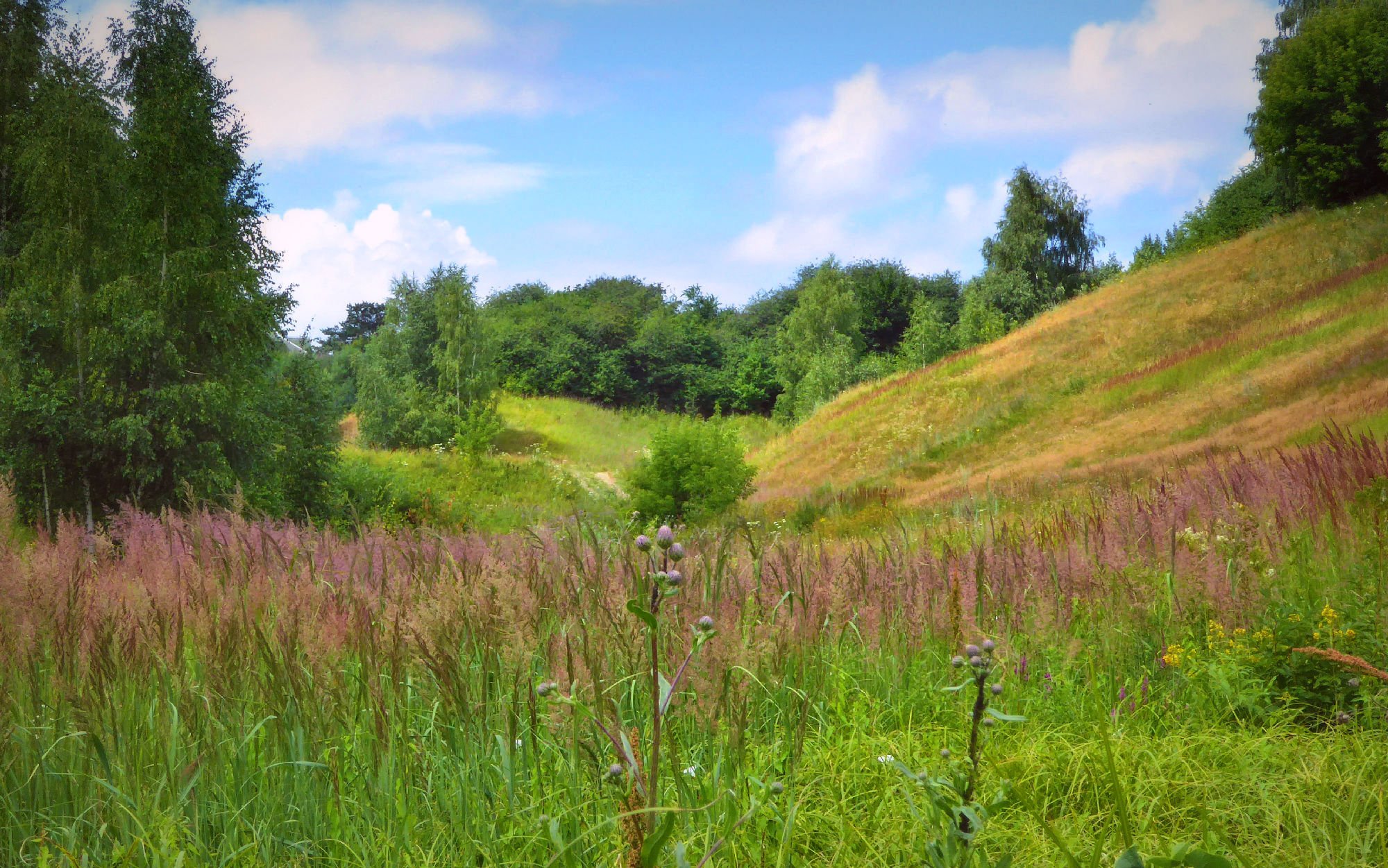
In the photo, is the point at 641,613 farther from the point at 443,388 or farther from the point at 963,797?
the point at 443,388

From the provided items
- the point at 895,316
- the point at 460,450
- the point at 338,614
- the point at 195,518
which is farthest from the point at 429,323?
Result: the point at 338,614

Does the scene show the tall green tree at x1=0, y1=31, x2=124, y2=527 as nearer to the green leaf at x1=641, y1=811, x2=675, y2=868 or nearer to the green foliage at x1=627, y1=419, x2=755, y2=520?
the green foliage at x1=627, y1=419, x2=755, y2=520

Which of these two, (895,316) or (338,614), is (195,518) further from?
(895,316)

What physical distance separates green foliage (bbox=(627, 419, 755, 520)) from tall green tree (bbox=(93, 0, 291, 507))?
5.92 metres

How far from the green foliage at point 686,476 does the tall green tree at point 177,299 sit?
592cm

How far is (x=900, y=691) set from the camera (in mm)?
2967

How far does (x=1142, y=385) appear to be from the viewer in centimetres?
1647

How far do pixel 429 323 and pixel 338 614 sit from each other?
3492 centimetres

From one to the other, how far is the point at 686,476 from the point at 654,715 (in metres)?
13.2

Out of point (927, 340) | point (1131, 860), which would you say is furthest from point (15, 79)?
point (927, 340)

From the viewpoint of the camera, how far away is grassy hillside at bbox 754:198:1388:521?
11250mm

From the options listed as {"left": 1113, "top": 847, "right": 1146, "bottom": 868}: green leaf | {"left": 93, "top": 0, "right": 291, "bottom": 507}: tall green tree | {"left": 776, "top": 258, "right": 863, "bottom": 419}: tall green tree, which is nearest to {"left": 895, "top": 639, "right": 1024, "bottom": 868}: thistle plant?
{"left": 1113, "top": 847, "right": 1146, "bottom": 868}: green leaf

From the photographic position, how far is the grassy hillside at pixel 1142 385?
11250mm

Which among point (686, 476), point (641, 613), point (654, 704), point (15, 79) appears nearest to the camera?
point (641, 613)
